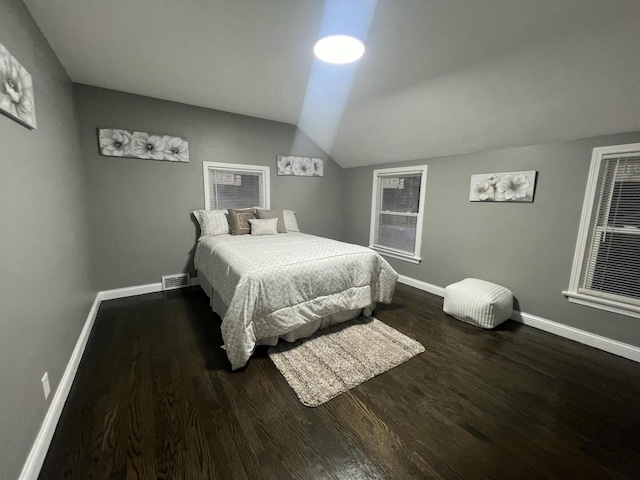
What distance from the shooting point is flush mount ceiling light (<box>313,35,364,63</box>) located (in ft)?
6.44

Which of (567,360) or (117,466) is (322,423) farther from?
(567,360)

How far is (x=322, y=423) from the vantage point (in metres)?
1.48

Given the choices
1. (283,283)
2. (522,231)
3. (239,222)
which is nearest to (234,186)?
(239,222)

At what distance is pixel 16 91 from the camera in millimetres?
1294

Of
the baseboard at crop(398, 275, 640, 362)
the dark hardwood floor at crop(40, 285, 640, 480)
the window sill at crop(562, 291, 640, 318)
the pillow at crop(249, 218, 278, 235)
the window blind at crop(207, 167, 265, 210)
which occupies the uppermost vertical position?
the window blind at crop(207, 167, 265, 210)

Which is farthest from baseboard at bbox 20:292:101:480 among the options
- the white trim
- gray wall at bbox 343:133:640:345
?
gray wall at bbox 343:133:640:345

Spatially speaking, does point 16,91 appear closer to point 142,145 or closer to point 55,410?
point 55,410

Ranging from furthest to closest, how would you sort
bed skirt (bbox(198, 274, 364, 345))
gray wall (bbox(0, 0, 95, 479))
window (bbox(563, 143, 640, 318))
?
bed skirt (bbox(198, 274, 364, 345)) < window (bbox(563, 143, 640, 318)) < gray wall (bbox(0, 0, 95, 479))

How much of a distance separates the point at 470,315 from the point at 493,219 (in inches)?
43.0

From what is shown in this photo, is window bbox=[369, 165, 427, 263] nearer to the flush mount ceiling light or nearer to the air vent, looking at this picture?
the flush mount ceiling light

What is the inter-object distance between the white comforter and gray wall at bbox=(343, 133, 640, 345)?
3.65ft

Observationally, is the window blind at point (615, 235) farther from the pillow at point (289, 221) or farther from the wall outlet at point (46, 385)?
the wall outlet at point (46, 385)

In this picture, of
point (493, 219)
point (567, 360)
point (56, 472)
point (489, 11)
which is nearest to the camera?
point (56, 472)

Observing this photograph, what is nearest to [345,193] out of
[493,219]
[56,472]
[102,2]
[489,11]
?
[493,219]
